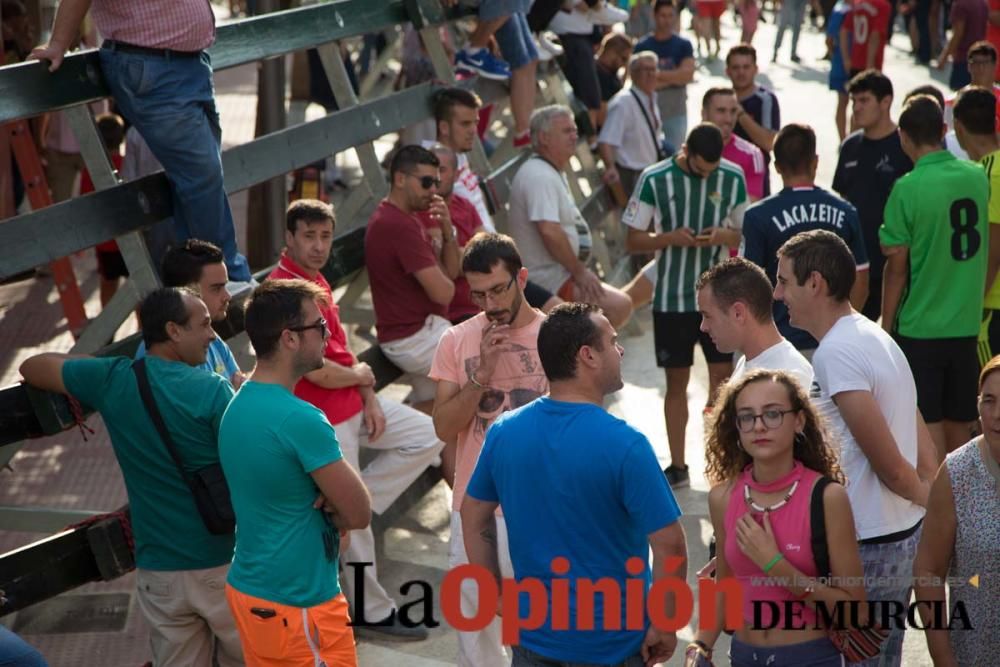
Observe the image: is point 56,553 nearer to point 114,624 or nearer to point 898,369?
point 114,624

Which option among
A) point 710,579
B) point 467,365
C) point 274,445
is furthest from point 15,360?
point 710,579

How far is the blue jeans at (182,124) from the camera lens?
5609 millimetres

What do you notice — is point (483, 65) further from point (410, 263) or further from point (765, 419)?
point (765, 419)

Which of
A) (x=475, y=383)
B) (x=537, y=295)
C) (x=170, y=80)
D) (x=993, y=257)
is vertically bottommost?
(x=993, y=257)

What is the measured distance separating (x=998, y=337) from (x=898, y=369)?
115 inches

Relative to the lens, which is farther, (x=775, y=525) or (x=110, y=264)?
(x=110, y=264)

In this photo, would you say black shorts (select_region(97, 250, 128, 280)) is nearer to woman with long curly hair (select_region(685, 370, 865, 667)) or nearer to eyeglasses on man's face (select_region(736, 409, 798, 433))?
woman with long curly hair (select_region(685, 370, 865, 667))

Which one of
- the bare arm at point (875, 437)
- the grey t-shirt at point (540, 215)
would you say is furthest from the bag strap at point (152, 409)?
the grey t-shirt at point (540, 215)

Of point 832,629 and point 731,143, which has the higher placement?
point 832,629

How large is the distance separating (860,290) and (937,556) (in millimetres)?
3536

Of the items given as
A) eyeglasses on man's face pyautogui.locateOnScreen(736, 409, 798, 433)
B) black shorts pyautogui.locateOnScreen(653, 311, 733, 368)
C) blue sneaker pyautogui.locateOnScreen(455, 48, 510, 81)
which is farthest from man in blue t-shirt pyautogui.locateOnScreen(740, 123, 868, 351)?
blue sneaker pyautogui.locateOnScreen(455, 48, 510, 81)

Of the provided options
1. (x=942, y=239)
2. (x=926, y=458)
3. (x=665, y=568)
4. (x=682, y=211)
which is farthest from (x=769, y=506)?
(x=682, y=211)

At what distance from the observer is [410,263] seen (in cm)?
649

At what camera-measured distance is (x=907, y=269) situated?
6723mm
